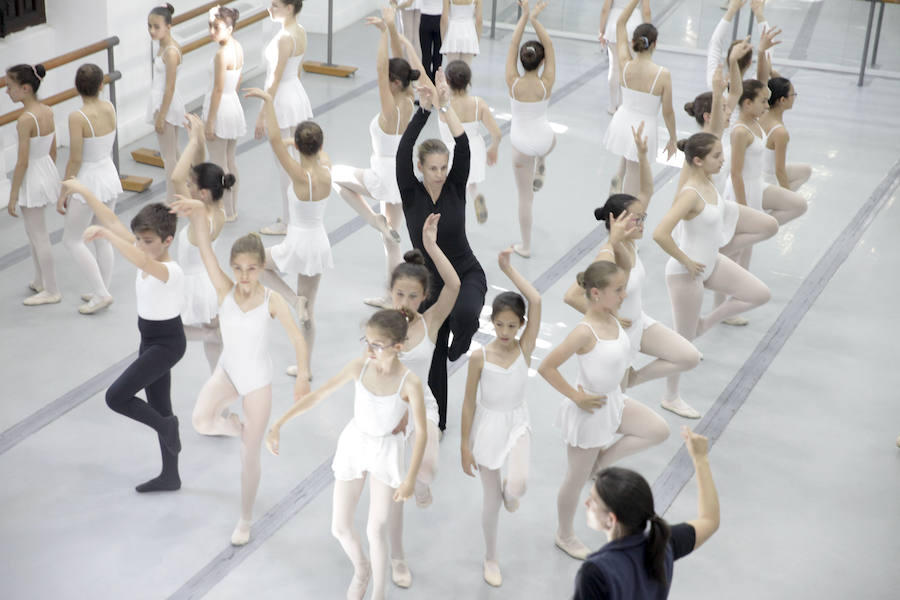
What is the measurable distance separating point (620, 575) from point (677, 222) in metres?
2.95

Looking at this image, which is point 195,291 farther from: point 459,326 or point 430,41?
point 430,41

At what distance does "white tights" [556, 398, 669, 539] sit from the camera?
15.1 ft

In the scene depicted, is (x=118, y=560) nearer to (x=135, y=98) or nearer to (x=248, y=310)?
(x=248, y=310)

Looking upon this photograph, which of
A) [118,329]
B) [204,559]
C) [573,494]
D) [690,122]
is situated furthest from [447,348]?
[690,122]

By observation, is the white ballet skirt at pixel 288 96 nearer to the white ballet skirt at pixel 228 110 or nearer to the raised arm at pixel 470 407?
the white ballet skirt at pixel 228 110

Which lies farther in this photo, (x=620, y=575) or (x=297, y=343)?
(x=297, y=343)

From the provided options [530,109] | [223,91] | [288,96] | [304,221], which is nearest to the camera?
[304,221]

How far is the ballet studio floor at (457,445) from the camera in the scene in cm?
464

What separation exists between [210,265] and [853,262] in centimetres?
498

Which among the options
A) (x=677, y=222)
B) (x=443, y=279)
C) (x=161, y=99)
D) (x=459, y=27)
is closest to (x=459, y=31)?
(x=459, y=27)

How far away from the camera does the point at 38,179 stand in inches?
248

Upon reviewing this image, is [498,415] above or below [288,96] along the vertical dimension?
below

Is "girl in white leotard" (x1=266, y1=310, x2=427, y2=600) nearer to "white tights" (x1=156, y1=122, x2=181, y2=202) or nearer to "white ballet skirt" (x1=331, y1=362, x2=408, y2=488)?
"white ballet skirt" (x1=331, y1=362, x2=408, y2=488)

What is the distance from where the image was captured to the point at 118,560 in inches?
181
